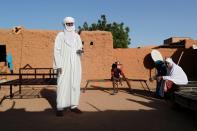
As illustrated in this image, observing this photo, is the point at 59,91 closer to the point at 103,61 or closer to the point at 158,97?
the point at 158,97

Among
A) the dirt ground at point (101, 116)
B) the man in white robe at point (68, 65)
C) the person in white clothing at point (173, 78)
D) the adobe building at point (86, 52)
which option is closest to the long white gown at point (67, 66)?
the man in white robe at point (68, 65)

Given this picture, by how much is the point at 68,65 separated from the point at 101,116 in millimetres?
1371

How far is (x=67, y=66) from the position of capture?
333 inches

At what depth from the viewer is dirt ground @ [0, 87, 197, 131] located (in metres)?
6.80

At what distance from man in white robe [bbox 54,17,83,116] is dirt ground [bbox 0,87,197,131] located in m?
0.36

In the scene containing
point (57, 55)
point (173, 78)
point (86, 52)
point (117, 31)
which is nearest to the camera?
point (57, 55)

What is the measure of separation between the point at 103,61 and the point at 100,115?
35.4 ft

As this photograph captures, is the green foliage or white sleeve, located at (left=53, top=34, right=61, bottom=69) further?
the green foliage

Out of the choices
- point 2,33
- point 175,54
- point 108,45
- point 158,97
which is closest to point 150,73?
point 175,54

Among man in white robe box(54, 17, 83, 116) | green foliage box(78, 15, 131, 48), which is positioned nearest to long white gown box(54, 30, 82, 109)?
man in white robe box(54, 17, 83, 116)

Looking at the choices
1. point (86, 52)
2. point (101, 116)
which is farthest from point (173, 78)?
point (86, 52)

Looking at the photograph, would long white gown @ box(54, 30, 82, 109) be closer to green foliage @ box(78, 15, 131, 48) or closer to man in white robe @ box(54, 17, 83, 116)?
man in white robe @ box(54, 17, 83, 116)

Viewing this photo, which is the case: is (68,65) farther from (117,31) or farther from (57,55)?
(117,31)

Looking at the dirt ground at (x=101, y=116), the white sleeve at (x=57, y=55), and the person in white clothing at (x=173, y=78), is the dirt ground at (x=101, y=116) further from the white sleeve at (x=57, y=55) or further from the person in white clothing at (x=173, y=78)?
the white sleeve at (x=57, y=55)
